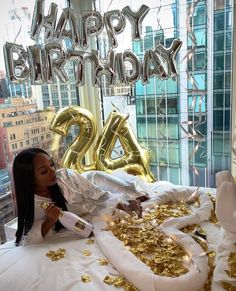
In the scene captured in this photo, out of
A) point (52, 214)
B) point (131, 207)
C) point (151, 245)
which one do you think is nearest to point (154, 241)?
point (151, 245)

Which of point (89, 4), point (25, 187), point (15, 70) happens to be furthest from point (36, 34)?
point (25, 187)

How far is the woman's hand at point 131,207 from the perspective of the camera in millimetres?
1297

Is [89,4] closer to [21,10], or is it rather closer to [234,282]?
[21,10]

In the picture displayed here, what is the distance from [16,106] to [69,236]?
36.2 inches

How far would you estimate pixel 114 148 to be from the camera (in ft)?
6.56

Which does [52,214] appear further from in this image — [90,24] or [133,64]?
[90,24]

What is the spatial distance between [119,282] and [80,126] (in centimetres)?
114

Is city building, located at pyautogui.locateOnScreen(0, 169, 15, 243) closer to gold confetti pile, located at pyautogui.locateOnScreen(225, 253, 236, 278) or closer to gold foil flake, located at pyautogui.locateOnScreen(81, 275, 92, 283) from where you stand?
gold foil flake, located at pyautogui.locateOnScreen(81, 275, 92, 283)

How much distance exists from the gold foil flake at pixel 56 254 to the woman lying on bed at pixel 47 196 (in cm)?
14

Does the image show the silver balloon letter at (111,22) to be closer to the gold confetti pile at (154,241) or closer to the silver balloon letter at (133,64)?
the silver balloon letter at (133,64)

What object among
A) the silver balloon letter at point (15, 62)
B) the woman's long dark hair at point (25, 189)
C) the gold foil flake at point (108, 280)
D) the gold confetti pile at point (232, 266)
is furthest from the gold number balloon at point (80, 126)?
the gold confetti pile at point (232, 266)

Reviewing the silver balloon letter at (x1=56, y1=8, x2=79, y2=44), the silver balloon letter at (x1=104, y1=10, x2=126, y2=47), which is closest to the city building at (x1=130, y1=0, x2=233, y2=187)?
the silver balloon letter at (x1=104, y1=10, x2=126, y2=47)

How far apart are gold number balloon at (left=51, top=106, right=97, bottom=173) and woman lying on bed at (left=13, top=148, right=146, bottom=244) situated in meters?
0.40

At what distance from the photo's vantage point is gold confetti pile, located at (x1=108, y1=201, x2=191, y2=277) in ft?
2.92
